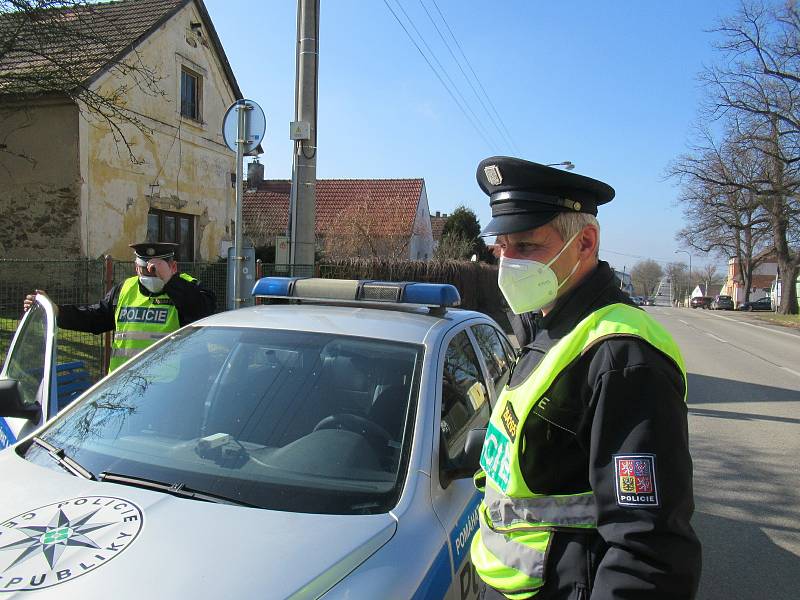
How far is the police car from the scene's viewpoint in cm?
154

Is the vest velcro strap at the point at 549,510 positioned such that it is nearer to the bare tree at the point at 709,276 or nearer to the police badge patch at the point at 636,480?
Result: the police badge patch at the point at 636,480

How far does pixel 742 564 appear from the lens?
3.53m

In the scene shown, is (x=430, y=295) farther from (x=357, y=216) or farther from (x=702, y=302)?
(x=702, y=302)

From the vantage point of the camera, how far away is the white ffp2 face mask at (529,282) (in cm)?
154

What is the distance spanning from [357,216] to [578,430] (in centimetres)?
2059

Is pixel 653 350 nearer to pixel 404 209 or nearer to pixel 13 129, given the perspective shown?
pixel 13 129

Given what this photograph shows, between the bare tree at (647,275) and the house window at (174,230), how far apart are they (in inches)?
4125

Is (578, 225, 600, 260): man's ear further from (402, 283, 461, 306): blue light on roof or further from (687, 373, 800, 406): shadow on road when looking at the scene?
(687, 373, 800, 406): shadow on road

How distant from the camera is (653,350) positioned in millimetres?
1228

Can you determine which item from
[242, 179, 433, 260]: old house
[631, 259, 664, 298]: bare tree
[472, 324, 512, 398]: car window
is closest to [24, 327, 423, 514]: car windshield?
[472, 324, 512, 398]: car window

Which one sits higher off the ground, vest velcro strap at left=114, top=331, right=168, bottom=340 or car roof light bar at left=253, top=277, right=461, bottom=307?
car roof light bar at left=253, top=277, right=461, bottom=307

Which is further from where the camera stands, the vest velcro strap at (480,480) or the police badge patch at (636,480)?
the vest velcro strap at (480,480)

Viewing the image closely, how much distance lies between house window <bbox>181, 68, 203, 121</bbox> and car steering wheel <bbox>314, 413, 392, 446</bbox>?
14553 millimetres

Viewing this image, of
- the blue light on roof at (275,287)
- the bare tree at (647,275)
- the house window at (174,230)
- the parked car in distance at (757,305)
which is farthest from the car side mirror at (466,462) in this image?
the bare tree at (647,275)
